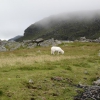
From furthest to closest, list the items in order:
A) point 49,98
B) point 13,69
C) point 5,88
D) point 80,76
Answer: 1. point 13,69
2. point 80,76
3. point 5,88
4. point 49,98

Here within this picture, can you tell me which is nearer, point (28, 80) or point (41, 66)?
point (28, 80)

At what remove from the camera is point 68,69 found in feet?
80.7

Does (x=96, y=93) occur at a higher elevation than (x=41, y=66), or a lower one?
lower

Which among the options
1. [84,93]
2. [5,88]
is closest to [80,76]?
[84,93]

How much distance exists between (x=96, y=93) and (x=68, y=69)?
8382 mm

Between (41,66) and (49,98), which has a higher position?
(41,66)

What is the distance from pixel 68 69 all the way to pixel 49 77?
4959mm

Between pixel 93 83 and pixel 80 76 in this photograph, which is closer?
pixel 93 83

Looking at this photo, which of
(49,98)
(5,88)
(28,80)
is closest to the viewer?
(49,98)

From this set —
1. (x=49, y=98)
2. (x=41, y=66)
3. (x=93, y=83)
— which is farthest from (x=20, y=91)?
(x=41, y=66)

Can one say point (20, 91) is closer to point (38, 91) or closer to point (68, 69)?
point (38, 91)

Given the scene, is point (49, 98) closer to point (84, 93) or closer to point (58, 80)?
point (84, 93)

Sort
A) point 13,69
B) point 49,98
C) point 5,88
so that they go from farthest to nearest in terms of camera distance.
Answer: point 13,69 < point 5,88 < point 49,98

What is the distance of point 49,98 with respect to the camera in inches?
604
